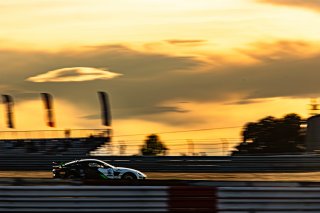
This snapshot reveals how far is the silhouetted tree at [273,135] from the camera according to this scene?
296 feet

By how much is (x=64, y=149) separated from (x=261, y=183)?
178 ft

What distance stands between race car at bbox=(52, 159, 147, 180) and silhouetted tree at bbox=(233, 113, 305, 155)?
190 ft

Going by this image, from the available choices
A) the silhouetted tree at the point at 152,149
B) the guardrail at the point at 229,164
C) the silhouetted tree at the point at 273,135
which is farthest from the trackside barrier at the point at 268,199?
the silhouetted tree at the point at 273,135

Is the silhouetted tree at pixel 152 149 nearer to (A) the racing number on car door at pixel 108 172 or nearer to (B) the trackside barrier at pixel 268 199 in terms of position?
(A) the racing number on car door at pixel 108 172

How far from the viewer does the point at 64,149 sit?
214 ft

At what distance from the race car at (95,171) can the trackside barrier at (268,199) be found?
58.0 ft

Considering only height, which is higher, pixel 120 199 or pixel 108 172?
pixel 108 172

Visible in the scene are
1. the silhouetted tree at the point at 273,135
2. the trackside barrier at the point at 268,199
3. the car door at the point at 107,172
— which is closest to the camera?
the trackside barrier at the point at 268,199

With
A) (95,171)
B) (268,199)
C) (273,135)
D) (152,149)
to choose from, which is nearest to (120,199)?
(268,199)

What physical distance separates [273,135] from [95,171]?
225 feet

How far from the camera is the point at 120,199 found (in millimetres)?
11766

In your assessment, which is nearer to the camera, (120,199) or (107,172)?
(120,199)

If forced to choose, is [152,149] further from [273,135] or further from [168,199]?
[168,199]

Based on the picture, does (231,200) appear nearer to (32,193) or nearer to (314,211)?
(314,211)
